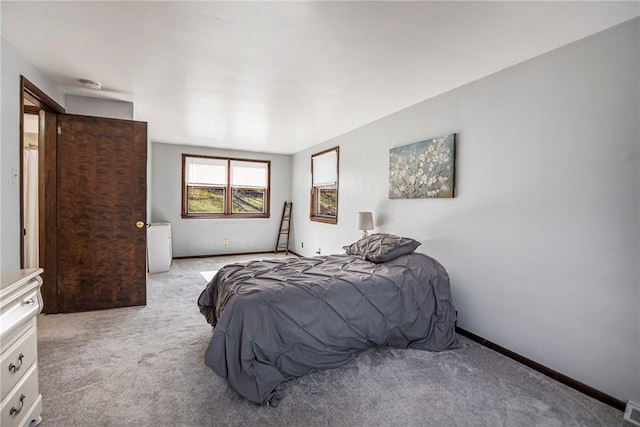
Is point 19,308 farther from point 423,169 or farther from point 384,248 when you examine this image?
point 423,169

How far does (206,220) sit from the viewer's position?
658cm

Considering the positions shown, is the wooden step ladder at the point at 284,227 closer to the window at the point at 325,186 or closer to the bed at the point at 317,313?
the window at the point at 325,186

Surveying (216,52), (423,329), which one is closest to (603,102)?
(423,329)

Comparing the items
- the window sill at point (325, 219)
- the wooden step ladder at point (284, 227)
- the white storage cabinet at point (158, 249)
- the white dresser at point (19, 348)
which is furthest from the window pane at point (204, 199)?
A: the white dresser at point (19, 348)

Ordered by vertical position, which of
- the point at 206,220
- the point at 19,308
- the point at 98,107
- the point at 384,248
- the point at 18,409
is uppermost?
the point at 98,107

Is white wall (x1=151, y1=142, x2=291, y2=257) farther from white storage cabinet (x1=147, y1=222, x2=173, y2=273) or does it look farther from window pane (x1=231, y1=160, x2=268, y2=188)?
white storage cabinet (x1=147, y1=222, x2=173, y2=273)

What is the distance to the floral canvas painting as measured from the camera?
10.1 feet

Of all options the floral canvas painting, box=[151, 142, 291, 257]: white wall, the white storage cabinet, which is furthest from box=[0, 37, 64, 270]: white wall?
box=[151, 142, 291, 257]: white wall

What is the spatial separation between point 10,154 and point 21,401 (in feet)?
6.06

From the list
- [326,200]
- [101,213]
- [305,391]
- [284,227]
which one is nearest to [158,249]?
[101,213]

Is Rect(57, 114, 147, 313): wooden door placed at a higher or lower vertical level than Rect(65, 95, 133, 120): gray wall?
lower

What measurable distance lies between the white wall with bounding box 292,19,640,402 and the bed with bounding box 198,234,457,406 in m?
0.45

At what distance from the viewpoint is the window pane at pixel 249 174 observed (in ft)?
22.4

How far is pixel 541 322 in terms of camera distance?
2.37 m
